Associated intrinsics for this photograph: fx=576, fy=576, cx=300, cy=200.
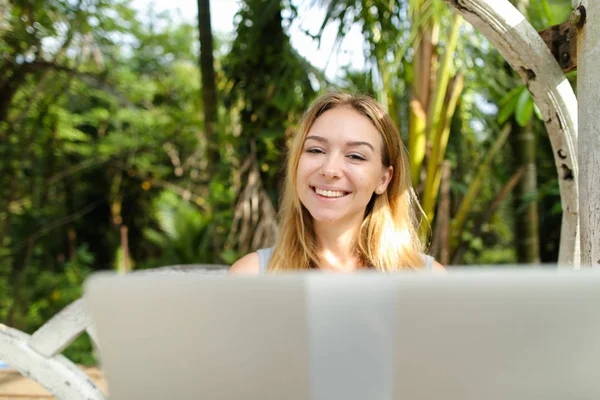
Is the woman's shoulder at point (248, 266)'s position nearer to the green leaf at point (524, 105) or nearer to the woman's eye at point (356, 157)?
the woman's eye at point (356, 157)

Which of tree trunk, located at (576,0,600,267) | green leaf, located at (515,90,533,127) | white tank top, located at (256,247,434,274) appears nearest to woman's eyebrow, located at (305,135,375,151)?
white tank top, located at (256,247,434,274)

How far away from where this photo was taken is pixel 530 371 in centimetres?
56

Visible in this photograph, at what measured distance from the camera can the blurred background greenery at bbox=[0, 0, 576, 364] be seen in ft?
9.95

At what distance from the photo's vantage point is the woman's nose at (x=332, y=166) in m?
1.26

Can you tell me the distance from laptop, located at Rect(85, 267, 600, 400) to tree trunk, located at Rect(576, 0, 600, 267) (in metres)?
0.69

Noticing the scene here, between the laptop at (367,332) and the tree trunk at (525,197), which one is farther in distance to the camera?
the tree trunk at (525,197)

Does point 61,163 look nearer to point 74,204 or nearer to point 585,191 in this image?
point 74,204

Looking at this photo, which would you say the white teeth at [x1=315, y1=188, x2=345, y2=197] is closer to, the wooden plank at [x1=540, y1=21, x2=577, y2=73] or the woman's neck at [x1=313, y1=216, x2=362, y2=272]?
the woman's neck at [x1=313, y1=216, x2=362, y2=272]

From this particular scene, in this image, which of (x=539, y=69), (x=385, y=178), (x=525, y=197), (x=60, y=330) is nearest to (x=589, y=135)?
(x=539, y=69)

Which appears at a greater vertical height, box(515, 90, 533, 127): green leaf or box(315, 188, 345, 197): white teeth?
box(515, 90, 533, 127): green leaf

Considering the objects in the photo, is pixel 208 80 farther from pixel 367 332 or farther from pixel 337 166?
pixel 367 332

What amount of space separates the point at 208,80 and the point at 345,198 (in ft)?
8.86

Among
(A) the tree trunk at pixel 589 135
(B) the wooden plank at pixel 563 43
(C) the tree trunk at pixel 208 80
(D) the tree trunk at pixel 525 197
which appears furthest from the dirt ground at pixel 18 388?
(D) the tree trunk at pixel 525 197

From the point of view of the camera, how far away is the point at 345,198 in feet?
4.28
